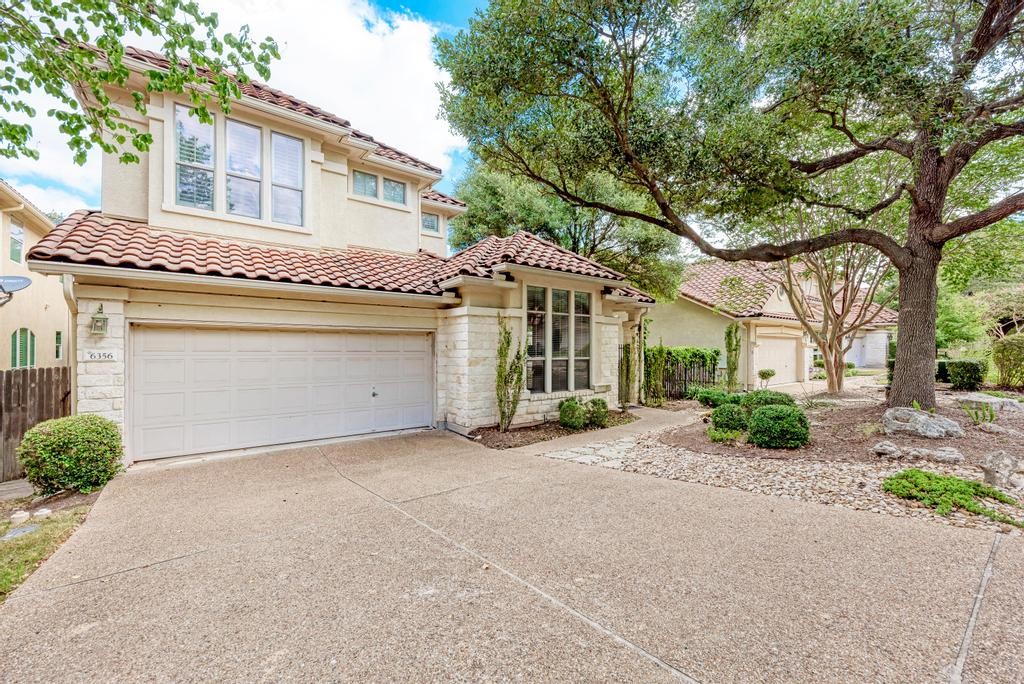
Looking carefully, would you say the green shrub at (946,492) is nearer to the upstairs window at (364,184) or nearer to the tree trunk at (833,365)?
the tree trunk at (833,365)

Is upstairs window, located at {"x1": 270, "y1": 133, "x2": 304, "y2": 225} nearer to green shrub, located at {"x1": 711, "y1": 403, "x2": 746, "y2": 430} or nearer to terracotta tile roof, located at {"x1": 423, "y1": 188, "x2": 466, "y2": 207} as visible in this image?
terracotta tile roof, located at {"x1": 423, "y1": 188, "x2": 466, "y2": 207}

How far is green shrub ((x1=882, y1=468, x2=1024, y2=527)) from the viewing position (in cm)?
442

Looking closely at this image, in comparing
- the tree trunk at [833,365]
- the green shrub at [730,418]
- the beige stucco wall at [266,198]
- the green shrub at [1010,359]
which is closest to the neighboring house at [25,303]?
the beige stucco wall at [266,198]

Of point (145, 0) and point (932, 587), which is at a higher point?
point (145, 0)

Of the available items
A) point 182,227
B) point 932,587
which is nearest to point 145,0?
point 182,227

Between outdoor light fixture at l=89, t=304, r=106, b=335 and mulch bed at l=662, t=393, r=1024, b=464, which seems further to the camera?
mulch bed at l=662, t=393, r=1024, b=464

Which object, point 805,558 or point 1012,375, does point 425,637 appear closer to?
point 805,558

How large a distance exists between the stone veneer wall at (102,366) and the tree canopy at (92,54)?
2.12m

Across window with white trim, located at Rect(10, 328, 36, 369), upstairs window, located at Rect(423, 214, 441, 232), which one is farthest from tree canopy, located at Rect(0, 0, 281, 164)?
window with white trim, located at Rect(10, 328, 36, 369)

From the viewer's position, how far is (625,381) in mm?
12852

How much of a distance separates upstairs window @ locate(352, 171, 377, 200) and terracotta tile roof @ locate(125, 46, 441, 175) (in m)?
0.57

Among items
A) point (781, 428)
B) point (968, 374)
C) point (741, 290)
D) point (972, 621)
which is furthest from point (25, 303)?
point (968, 374)

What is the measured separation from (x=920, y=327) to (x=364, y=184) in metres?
11.8

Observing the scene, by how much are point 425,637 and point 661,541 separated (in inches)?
91.8
